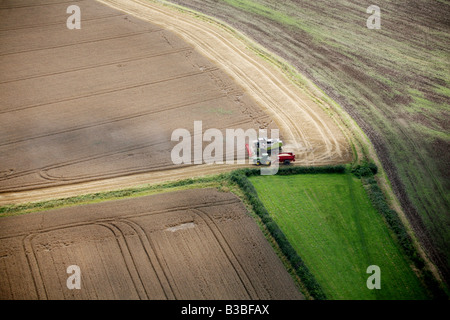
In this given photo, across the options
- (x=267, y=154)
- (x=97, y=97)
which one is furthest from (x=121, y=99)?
(x=267, y=154)

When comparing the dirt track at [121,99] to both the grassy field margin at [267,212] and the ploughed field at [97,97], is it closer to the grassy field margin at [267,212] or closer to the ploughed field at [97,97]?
the ploughed field at [97,97]

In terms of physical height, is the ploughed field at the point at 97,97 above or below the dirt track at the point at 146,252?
above

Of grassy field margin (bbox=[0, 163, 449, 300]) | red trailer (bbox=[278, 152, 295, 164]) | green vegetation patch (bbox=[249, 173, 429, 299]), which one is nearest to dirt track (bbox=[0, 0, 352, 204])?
grassy field margin (bbox=[0, 163, 449, 300])

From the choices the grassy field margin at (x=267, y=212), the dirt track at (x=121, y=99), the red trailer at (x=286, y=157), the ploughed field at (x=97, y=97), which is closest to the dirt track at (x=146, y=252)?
the grassy field margin at (x=267, y=212)

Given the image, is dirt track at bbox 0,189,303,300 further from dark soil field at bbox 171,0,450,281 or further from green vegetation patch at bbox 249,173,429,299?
dark soil field at bbox 171,0,450,281

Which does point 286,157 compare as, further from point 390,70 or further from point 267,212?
point 390,70
